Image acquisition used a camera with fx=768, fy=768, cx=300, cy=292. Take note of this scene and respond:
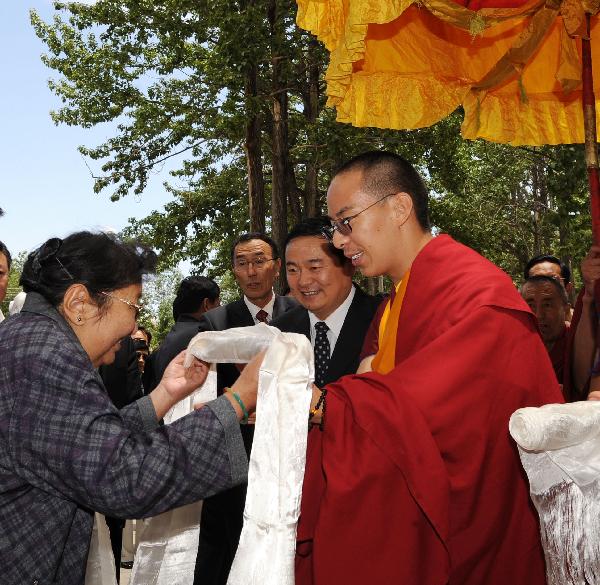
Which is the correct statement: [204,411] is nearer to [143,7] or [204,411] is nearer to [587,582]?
[587,582]

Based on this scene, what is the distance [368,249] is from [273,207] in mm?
11644

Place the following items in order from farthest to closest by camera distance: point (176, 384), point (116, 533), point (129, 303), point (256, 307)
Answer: point (256, 307), point (116, 533), point (176, 384), point (129, 303)

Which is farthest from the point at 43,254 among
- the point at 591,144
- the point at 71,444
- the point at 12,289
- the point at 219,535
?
the point at 12,289

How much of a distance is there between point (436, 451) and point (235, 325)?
2.84 metres

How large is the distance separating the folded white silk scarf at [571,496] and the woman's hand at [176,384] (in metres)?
1.22

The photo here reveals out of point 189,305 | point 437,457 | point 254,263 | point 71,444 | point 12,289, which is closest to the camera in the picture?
point 71,444

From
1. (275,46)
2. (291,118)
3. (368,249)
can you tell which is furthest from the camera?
(291,118)

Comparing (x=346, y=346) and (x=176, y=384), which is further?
(x=346, y=346)

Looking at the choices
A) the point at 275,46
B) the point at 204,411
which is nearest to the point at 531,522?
the point at 204,411

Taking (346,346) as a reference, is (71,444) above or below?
above

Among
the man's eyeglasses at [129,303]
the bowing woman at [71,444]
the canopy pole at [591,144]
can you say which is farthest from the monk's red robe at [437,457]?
the canopy pole at [591,144]

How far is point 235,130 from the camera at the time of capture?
41.1ft

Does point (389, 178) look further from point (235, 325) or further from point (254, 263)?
point (254, 263)

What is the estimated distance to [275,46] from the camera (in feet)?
38.0
